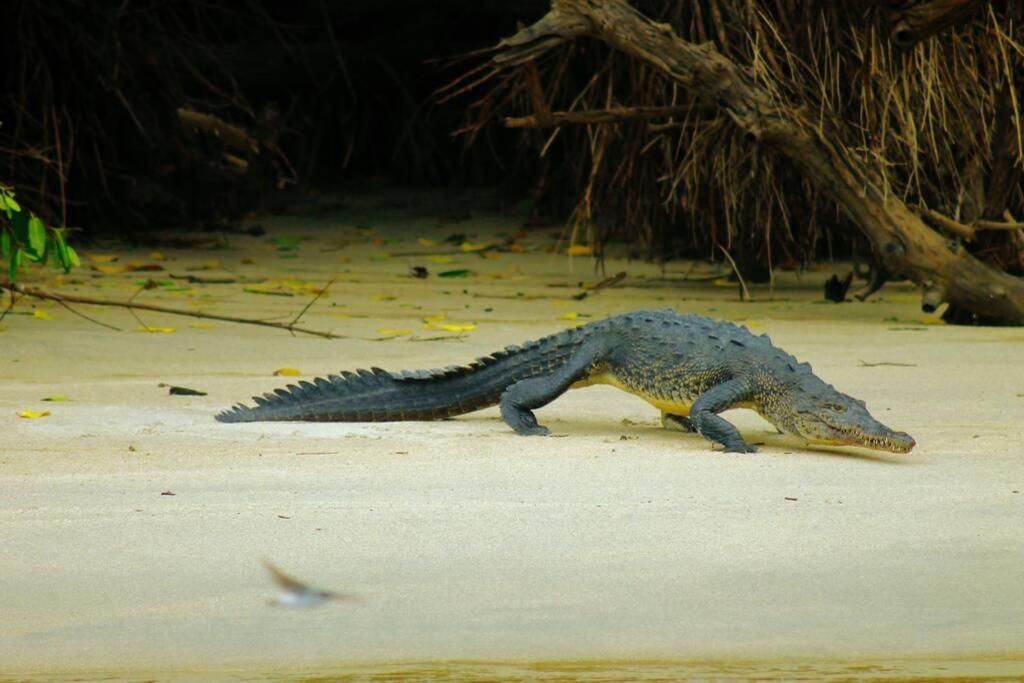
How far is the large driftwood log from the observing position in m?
7.46

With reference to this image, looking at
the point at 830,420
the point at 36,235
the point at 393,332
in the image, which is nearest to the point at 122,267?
the point at 393,332

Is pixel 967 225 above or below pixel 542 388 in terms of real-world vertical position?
above

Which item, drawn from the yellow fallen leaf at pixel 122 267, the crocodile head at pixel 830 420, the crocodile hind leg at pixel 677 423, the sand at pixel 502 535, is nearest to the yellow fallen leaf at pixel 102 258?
the yellow fallen leaf at pixel 122 267

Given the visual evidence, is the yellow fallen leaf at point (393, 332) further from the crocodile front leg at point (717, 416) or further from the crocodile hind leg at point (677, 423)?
the crocodile front leg at point (717, 416)

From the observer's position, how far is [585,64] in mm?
10703

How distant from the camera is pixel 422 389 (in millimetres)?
5605

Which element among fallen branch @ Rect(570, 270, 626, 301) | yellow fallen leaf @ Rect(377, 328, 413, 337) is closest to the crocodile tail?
yellow fallen leaf @ Rect(377, 328, 413, 337)

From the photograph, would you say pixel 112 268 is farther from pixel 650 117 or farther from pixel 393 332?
pixel 650 117

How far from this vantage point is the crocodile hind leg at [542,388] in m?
5.36

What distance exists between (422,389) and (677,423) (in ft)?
3.16

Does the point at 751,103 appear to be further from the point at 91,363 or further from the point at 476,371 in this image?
the point at 91,363

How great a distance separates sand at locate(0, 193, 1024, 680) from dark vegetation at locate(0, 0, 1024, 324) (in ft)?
4.67

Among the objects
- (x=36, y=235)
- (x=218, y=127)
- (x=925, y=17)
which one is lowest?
(x=36, y=235)

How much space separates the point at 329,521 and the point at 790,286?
6.43 metres
